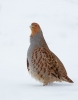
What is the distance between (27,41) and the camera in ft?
37.6

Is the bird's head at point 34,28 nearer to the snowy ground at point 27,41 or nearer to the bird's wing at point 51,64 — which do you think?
the bird's wing at point 51,64

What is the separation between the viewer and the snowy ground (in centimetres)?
470

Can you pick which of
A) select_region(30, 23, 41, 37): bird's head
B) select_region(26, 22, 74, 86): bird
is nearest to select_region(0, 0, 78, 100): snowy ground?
select_region(26, 22, 74, 86): bird

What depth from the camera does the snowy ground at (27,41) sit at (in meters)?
4.70

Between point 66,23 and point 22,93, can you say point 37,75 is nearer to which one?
point 22,93

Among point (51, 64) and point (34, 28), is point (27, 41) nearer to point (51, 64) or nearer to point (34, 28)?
point (34, 28)

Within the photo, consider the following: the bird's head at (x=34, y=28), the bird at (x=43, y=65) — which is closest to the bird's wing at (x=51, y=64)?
the bird at (x=43, y=65)

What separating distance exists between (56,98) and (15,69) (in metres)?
3.68

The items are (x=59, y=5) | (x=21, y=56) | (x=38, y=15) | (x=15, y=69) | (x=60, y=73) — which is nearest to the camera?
(x=60, y=73)

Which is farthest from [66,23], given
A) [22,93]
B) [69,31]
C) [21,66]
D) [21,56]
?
[22,93]

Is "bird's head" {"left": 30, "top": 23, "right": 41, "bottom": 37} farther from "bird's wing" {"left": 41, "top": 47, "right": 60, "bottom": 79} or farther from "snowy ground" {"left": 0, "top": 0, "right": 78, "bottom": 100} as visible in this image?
"snowy ground" {"left": 0, "top": 0, "right": 78, "bottom": 100}

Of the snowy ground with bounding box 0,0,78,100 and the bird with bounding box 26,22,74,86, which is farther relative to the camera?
the bird with bounding box 26,22,74,86

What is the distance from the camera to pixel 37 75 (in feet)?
18.3

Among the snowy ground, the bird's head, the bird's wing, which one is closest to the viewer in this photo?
the snowy ground
